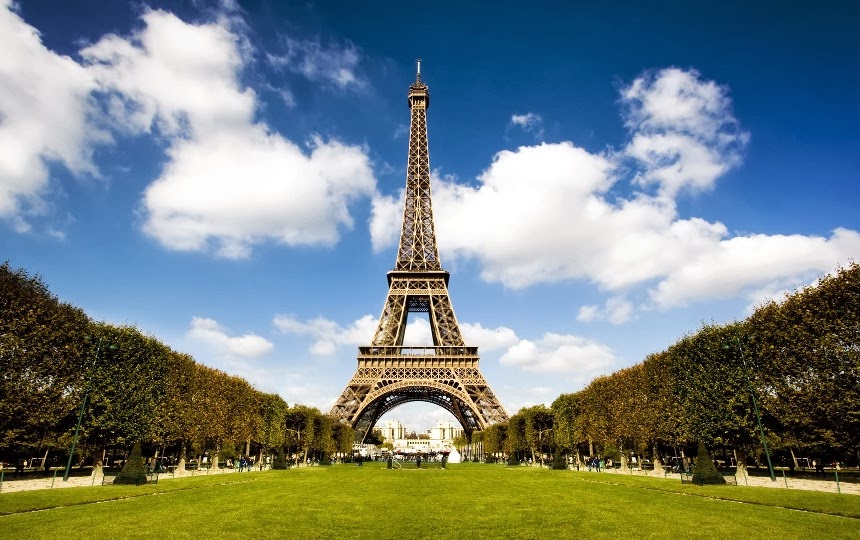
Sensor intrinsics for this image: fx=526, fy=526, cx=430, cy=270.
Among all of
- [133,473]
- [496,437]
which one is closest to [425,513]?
[133,473]

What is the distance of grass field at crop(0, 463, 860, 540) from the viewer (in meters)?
14.1

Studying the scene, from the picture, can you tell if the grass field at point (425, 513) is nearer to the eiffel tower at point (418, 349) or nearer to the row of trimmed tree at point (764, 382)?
the row of trimmed tree at point (764, 382)

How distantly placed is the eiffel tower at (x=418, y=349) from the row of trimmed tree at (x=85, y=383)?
26298mm

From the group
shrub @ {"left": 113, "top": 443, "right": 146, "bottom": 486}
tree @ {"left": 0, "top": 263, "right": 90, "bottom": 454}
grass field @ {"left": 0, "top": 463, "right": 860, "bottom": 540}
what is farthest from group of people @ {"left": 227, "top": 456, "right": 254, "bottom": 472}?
grass field @ {"left": 0, "top": 463, "right": 860, "bottom": 540}

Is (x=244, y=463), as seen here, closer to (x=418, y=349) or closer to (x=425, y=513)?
(x=418, y=349)

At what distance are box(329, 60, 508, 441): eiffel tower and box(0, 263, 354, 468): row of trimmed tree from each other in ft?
86.3

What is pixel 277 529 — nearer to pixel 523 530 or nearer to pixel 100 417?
pixel 523 530

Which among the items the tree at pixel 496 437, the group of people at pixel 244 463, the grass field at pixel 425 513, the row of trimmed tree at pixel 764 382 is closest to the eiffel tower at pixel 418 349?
the tree at pixel 496 437

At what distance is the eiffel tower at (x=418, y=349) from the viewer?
71375mm

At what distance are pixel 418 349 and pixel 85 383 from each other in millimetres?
46711

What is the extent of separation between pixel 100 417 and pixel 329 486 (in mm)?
17353

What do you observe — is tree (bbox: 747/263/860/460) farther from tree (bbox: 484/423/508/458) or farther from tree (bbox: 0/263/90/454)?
tree (bbox: 0/263/90/454)

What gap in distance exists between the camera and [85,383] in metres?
Answer: 35.5

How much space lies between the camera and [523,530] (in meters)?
14.7
